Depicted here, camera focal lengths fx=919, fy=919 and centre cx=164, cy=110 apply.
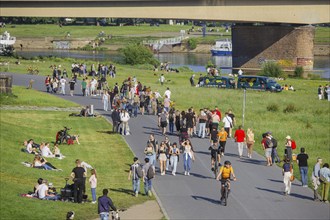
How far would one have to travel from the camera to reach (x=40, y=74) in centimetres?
7769

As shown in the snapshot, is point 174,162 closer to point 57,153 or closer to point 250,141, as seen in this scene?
point 250,141

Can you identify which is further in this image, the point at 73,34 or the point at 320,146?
Result: the point at 73,34

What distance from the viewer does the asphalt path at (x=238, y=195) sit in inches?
1080

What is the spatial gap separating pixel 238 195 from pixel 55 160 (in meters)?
8.87

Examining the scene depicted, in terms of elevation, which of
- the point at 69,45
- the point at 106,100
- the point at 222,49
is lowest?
the point at 106,100

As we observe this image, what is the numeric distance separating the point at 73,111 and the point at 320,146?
1665cm

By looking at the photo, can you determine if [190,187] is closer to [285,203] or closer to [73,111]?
[285,203]

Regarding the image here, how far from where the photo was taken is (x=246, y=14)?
9025 cm

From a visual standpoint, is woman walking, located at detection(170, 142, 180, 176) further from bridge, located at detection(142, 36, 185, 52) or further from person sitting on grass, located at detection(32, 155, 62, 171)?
bridge, located at detection(142, 36, 185, 52)

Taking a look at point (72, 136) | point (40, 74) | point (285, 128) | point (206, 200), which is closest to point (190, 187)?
point (206, 200)

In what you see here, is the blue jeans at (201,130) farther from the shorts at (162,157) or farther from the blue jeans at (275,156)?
the shorts at (162,157)

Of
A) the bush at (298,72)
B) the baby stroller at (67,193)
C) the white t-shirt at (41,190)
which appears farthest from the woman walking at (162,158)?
the bush at (298,72)

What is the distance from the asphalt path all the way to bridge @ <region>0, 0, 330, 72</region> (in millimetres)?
52610

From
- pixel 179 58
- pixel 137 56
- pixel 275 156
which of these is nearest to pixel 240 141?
pixel 275 156
